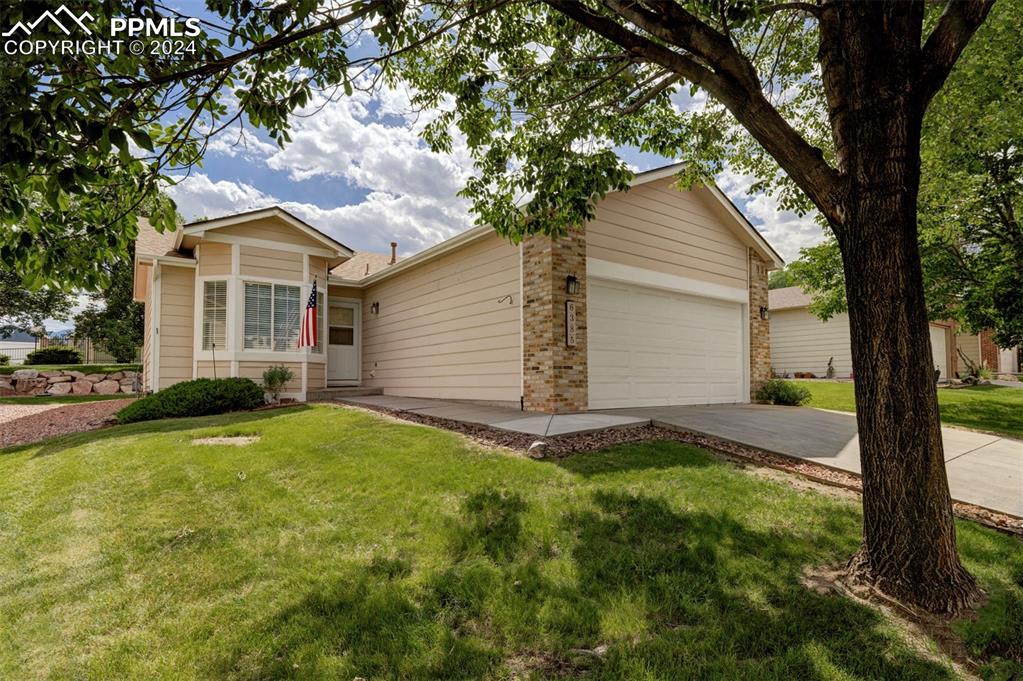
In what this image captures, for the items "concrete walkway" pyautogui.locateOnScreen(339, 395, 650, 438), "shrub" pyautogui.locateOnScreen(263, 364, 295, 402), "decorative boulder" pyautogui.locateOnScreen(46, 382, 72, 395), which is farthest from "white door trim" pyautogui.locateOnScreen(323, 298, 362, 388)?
"decorative boulder" pyautogui.locateOnScreen(46, 382, 72, 395)

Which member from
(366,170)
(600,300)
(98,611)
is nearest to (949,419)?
(600,300)

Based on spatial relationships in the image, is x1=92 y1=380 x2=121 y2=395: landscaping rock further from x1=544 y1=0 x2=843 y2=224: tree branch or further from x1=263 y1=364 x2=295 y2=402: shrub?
x1=544 y1=0 x2=843 y2=224: tree branch

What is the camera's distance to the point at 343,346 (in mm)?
15000

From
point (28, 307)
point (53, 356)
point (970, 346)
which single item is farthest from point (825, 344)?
point (28, 307)

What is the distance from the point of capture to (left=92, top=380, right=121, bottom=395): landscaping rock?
17422 mm

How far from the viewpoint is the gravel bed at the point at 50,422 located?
8.52 metres

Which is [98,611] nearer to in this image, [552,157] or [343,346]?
[552,157]

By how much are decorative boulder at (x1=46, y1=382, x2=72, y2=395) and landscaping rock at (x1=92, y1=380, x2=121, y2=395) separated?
0.67m

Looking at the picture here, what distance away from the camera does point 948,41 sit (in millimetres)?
3045

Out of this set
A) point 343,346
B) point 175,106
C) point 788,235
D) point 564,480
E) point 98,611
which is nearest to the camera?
point 98,611

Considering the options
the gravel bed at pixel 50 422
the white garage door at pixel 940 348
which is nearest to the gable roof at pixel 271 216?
the gravel bed at pixel 50 422

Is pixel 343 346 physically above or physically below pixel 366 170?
below

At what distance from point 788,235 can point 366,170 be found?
13.5 meters

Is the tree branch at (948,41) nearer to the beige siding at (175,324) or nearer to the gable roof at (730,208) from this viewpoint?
the gable roof at (730,208)
